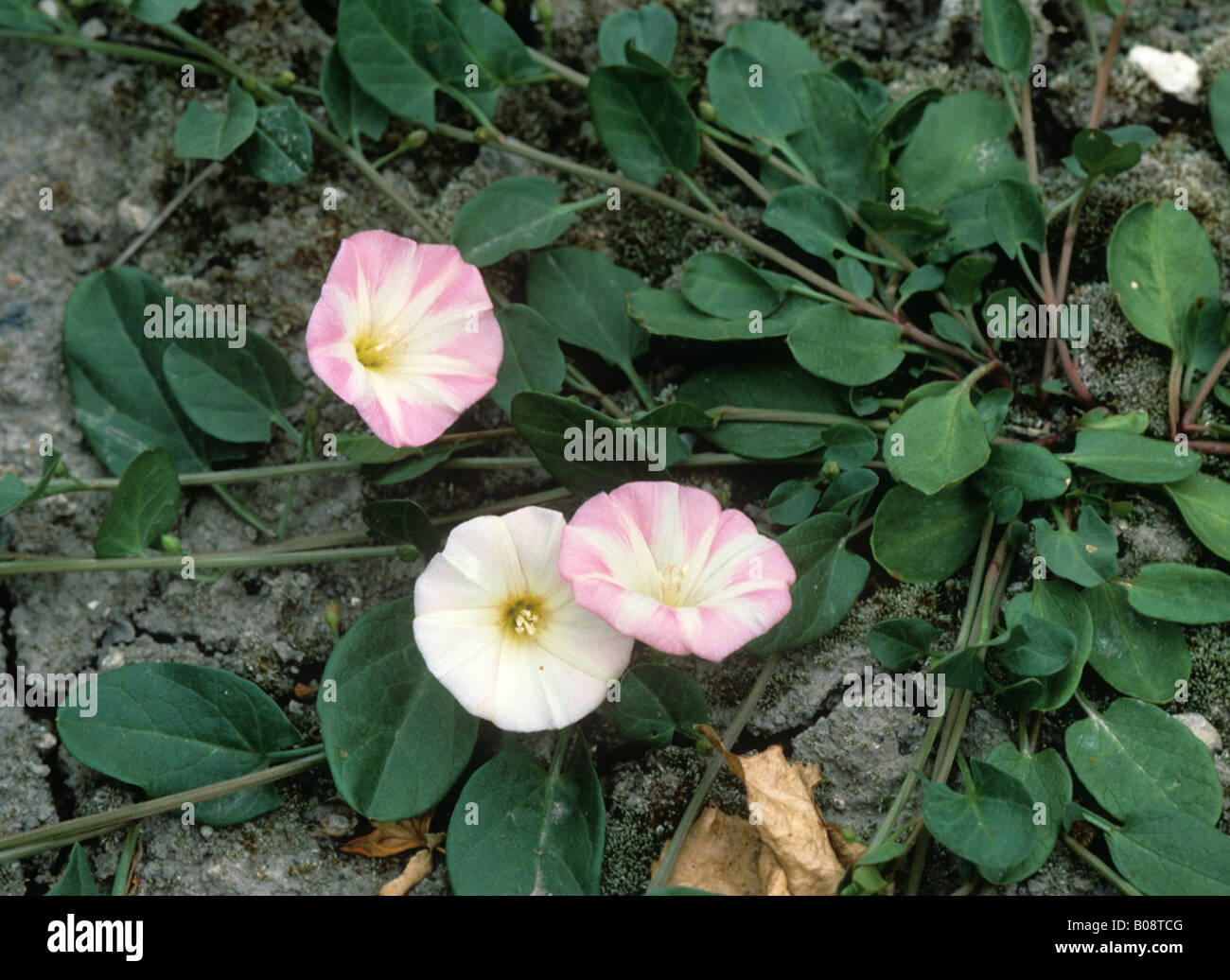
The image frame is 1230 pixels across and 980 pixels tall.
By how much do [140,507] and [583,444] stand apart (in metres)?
0.89

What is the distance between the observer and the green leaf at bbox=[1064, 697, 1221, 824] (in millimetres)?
1912

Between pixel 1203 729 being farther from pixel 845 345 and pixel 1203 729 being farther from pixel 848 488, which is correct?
pixel 845 345

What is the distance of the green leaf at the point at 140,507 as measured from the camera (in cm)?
196

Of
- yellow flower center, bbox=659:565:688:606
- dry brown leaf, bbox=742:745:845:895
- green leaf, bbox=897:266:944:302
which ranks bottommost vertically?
dry brown leaf, bbox=742:745:845:895

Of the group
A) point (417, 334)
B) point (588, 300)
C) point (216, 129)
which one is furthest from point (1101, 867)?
point (216, 129)

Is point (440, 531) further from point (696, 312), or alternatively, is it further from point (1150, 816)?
point (1150, 816)

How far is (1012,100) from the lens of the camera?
7.62 ft

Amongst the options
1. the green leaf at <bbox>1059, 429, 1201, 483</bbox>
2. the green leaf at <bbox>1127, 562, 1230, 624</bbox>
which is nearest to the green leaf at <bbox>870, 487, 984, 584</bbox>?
the green leaf at <bbox>1059, 429, 1201, 483</bbox>

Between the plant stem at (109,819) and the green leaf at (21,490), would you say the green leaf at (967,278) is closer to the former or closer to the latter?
the plant stem at (109,819)

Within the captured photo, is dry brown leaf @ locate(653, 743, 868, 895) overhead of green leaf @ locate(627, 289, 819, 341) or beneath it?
beneath

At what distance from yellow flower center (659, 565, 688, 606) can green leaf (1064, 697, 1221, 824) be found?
0.82 metres

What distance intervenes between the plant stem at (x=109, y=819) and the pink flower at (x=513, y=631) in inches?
18.5

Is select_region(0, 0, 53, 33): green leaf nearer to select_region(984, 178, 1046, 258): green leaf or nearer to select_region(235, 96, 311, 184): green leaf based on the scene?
select_region(235, 96, 311, 184): green leaf
